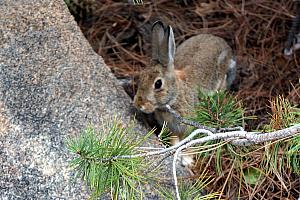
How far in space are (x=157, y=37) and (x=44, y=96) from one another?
2.34ft

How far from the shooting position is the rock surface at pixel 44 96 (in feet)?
9.36

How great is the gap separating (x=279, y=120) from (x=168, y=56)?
3.80 feet

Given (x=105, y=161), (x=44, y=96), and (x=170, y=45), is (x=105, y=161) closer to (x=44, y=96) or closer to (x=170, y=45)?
(x=44, y=96)

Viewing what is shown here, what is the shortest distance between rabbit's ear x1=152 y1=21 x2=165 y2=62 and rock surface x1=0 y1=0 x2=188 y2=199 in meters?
0.28

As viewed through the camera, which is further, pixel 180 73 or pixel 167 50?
pixel 180 73

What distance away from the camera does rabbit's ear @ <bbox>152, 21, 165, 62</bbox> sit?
3393 mm

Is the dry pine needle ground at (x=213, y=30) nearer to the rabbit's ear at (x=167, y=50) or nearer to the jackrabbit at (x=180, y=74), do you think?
the jackrabbit at (x=180, y=74)

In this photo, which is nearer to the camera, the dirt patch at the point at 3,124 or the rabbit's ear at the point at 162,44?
the dirt patch at the point at 3,124

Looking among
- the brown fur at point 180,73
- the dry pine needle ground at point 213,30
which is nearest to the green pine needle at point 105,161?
the brown fur at point 180,73

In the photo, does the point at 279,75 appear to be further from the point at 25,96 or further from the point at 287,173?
the point at 25,96

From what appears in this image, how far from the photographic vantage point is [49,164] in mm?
2893

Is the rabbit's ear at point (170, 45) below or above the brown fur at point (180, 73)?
above

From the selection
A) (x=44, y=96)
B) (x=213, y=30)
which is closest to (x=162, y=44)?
(x=44, y=96)

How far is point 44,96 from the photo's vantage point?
10.3 ft
